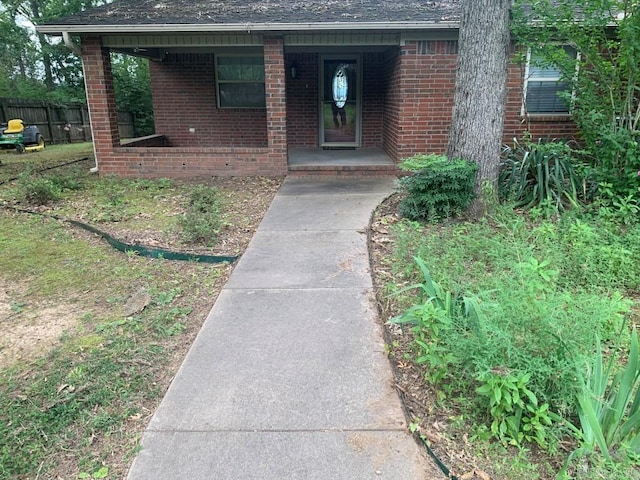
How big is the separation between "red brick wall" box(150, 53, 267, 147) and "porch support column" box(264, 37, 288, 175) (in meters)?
2.96

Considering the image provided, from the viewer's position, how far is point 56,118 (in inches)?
739

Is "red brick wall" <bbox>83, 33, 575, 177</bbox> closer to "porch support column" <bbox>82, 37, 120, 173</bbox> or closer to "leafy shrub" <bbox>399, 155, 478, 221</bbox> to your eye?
"porch support column" <bbox>82, 37, 120, 173</bbox>

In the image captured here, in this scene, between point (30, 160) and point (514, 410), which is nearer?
point (514, 410)

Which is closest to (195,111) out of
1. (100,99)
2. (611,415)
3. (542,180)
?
(100,99)

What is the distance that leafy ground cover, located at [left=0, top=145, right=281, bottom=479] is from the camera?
2449 mm

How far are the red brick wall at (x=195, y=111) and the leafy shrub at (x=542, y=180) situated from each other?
669 centimetres

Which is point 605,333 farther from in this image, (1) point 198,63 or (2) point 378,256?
(1) point 198,63

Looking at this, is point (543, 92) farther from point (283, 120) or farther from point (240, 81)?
point (240, 81)

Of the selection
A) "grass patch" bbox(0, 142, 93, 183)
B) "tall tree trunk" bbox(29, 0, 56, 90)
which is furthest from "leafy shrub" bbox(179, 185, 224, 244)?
"tall tree trunk" bbox(29, 0, 56, 90)

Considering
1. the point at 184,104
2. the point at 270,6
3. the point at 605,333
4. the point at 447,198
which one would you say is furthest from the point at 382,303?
the point at 184,104

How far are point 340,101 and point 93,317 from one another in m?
8.93

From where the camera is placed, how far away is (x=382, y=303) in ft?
12.7

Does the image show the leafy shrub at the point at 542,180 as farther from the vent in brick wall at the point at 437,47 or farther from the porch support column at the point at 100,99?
the porch support column at the point at 100,99

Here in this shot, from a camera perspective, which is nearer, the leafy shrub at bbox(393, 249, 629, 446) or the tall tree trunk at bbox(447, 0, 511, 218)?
the leafy shrub at bbox(393, 249, 629, 446)
